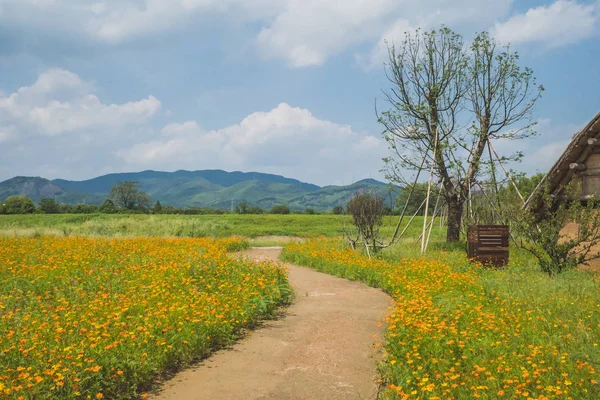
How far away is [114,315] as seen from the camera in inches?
300

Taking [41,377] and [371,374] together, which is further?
[371,374]

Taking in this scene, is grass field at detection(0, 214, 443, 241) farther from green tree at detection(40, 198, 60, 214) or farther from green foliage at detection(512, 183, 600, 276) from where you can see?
green tree at detection(40, 198, 60, 214)

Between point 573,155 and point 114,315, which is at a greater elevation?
point 573,155

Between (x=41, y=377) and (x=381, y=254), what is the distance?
14.1 metres

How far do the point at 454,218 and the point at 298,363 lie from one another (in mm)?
18321

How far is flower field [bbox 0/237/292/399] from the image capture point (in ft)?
18.6

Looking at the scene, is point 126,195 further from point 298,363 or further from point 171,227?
point 298,363

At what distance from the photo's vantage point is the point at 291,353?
7371 mm

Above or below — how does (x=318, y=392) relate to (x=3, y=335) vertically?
below

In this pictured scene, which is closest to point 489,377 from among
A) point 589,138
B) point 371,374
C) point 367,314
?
point 371,374

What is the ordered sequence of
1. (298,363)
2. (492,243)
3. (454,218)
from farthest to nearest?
(454,218), (492,243), (298,363)

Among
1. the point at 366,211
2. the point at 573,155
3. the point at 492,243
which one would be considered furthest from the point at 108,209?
the point at 573,155

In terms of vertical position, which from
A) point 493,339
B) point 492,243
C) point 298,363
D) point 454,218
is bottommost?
point 298,363

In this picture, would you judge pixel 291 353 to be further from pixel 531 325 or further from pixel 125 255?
pixel 125 255
